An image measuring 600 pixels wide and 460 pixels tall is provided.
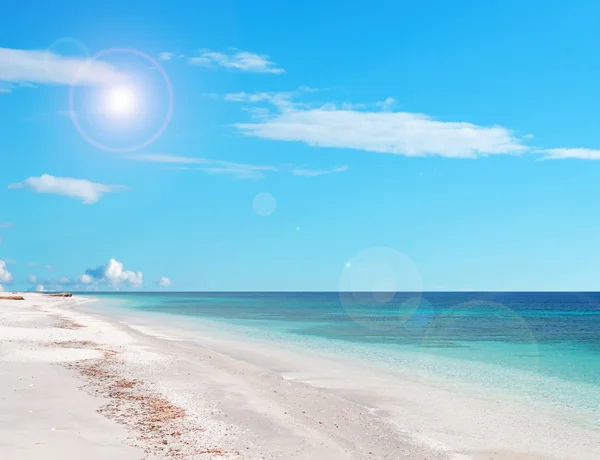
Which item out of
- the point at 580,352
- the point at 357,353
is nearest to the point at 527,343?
the point at 580,352

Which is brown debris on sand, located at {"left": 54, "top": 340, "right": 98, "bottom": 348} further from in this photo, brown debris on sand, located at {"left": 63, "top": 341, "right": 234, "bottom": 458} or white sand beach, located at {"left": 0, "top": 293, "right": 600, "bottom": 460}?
brown debris on sand, located at {"left": 63, "top": 341, "right": 234, "bottom": 458}

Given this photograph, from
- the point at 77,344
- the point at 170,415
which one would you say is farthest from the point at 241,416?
the point at 77,344

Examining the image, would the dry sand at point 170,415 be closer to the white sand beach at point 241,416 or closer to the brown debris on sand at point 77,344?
the white sand beach at point 241,416

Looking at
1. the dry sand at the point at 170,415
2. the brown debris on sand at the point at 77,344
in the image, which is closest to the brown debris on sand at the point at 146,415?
the dry sand at the point at 170,415

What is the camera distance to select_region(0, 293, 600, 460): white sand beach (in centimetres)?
1424

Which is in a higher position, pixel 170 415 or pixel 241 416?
pixel 170 415

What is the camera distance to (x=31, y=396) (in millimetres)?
18312

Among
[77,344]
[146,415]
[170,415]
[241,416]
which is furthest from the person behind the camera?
[77,344]

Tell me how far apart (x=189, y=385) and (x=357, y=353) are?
1937cm

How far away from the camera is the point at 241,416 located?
17891 mm

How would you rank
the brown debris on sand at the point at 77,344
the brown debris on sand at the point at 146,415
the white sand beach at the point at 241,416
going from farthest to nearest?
the brown debris on sand at the point at 77,344 < the white sand beach at the point at 241,416 < the brown debris on sand at the point at 146,415

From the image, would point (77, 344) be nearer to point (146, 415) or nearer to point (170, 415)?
point (146, 415)

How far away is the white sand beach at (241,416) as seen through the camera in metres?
14.2

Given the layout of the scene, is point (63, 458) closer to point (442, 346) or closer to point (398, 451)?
point (398, 451)
